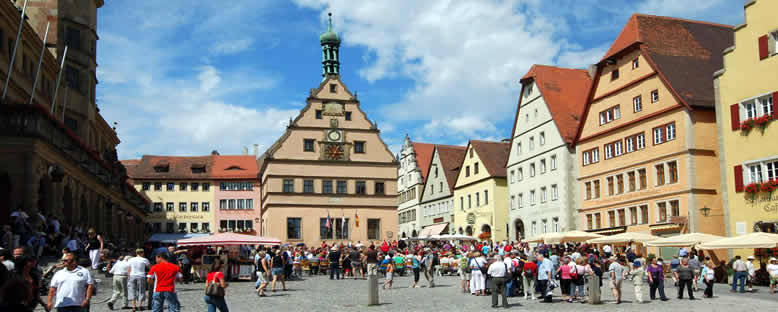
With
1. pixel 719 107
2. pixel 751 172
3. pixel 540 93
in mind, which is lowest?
pixel 751 172

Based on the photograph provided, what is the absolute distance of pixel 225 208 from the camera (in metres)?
79.4

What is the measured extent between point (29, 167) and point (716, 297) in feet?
69.0

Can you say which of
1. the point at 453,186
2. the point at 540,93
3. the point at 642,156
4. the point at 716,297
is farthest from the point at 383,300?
the point at 453,186

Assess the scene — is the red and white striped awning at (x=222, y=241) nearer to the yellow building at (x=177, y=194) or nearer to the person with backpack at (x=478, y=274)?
the person with backpack at (x=478, y=274)

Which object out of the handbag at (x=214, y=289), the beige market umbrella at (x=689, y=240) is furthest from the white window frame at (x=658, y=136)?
the handbag at (x=214, y=289)

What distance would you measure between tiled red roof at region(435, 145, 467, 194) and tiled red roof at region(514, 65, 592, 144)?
1529cm

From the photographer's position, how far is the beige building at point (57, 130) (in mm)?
24703

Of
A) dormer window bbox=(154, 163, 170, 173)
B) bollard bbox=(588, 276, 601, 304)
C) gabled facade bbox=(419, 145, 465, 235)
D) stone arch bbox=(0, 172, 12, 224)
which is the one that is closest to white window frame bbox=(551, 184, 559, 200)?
gabled facade bbox=(419, 145, 465, 235)

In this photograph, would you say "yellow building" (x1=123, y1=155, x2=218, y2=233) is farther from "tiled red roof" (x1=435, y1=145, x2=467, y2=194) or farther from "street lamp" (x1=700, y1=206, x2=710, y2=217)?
"street lamp" (x1=700, y1=206, x2=710, y2=217)

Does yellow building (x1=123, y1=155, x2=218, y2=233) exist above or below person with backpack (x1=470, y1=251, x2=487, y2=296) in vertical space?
above

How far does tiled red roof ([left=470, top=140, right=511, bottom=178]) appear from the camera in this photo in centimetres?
5994

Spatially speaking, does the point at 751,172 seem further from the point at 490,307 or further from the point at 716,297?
the point at 490,307

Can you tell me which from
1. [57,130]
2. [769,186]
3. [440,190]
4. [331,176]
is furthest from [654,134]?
[440,190]

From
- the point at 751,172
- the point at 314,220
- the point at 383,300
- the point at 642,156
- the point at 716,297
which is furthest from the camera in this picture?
the point at 314,220
